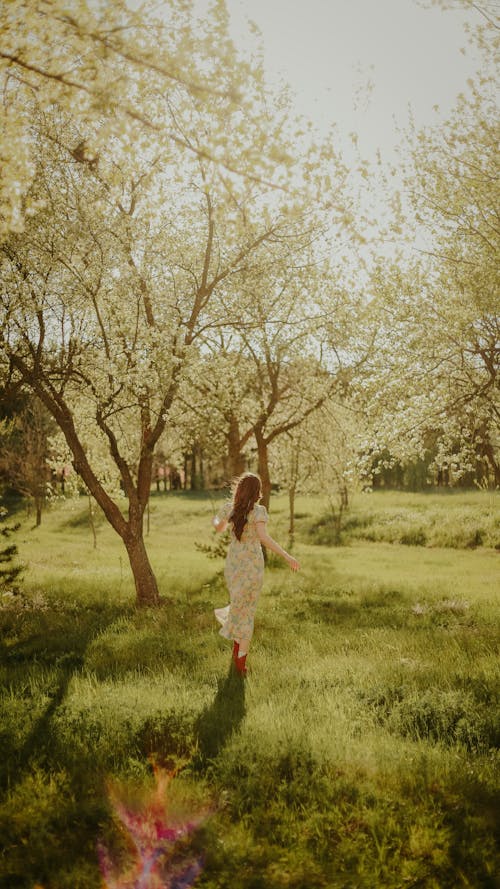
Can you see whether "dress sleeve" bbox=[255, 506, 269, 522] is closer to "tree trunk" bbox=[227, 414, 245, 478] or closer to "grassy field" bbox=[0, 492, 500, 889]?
"grassy field" bbox=[0, 492, 500, 889]

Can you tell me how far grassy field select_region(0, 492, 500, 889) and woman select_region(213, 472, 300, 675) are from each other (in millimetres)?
603

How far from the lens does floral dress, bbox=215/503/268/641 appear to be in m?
8.26

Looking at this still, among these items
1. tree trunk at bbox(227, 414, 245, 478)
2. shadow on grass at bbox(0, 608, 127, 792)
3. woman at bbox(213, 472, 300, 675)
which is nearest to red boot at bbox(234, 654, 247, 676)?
woman at bbox(213, 472, 300, 675)

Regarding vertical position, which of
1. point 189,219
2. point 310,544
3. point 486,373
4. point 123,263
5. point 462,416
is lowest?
point 310,544

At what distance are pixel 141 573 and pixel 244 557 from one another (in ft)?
18.5

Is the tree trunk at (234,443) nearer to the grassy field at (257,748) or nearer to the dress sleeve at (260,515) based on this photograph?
the grassy field at (257,748)

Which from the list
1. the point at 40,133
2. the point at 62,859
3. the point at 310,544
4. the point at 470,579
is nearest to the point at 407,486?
the point at 310,544

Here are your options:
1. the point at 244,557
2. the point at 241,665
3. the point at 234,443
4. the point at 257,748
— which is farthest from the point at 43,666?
the point at 234,443

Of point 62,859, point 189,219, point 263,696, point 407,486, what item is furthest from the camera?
point 407,486

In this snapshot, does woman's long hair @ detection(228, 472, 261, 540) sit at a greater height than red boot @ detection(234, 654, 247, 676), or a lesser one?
greater

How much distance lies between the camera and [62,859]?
427cm

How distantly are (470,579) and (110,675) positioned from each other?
46.4 feet

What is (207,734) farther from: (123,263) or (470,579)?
(470,579)

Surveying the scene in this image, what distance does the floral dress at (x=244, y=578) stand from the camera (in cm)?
826
